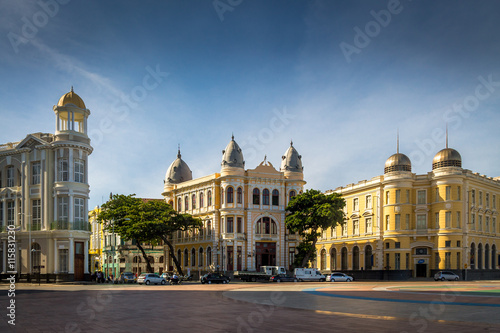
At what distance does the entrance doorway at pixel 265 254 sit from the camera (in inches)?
3162

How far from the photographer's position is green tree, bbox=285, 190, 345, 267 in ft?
239

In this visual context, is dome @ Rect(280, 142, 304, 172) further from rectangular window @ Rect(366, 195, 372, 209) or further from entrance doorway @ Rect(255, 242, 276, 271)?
entrance doorway @ Rect(255, 242, 276, 271)

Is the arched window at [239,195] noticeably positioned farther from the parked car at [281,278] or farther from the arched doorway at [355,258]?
the arched doorway at [355,258]

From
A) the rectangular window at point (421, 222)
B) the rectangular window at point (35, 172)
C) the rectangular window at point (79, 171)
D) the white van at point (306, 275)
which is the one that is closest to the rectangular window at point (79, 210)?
the rectangular window at point (79, 171)

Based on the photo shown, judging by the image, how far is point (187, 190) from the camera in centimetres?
8938

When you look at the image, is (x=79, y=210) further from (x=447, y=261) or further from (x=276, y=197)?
(x=447, y=261)

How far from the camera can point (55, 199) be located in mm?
58062

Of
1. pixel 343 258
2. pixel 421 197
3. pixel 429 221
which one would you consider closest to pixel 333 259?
pixel 343 258

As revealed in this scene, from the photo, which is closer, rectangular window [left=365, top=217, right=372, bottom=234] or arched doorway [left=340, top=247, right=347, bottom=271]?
rectangular window [left=365, top=217, right=372, bottom=234]

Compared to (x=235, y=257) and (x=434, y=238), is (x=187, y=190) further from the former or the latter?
(x=434, y=238)

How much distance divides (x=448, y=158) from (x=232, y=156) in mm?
33000

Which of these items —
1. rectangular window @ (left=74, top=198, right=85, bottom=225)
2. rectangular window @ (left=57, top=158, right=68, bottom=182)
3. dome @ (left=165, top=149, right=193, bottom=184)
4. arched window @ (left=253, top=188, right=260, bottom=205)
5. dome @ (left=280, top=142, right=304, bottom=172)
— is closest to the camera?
A: rectangular window @ (left=57, top=158, right=68, bottom=182)

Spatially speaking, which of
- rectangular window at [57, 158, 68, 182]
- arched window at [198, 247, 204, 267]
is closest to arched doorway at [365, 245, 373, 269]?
arched window at [198, 247, 204, 267]

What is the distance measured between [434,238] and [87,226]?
50.8 metres
